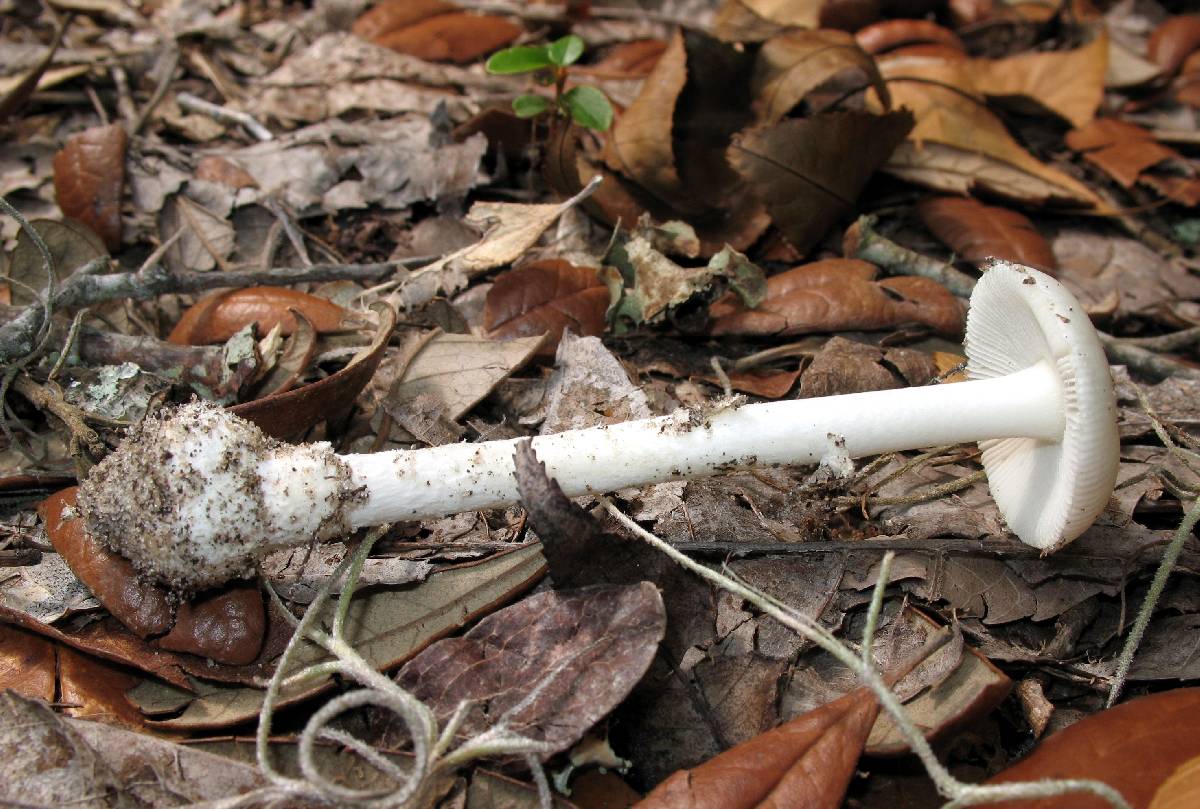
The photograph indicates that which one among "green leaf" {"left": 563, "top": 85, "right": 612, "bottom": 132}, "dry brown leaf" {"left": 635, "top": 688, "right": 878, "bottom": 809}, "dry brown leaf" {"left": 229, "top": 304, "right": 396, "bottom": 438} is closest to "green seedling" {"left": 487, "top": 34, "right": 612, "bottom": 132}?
"green leaf" {"left": 563, "top": 85, "right": 612, "bottom": 132}

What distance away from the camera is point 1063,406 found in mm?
2209

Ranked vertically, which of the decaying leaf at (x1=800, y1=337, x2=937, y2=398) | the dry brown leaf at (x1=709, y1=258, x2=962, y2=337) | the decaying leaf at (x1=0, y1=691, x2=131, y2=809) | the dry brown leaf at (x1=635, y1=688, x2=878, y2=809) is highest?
the dry brown leaf at (x1=709, y1=258, x2=962, y2=337)

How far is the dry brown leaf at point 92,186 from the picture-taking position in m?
3.32

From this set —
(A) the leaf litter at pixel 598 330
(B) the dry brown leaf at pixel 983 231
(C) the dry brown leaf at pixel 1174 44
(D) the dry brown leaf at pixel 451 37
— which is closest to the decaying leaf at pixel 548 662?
(A) the leaf litter at pixel 598 330

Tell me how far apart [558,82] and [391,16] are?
1.63m

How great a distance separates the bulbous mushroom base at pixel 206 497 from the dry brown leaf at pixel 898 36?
11.9 ft

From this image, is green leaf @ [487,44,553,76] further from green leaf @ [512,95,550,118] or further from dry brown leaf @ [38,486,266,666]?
dry brown leaf @ [38,486,266,666]

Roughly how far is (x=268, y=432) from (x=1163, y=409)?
9.79 feet

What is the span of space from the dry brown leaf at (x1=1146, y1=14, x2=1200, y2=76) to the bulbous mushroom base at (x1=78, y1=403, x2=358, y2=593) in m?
4.96

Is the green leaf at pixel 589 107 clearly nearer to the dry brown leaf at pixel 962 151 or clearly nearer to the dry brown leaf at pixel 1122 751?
the dry brown leaf at pixel 962 151

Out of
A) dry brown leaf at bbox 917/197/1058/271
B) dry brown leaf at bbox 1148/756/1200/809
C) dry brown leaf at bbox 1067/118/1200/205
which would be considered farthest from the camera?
dry brown leaf at bbox 1067/118/1200/205

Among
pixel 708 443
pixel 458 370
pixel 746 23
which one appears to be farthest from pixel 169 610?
pixel 746 23

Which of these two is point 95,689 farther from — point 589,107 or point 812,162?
point 812,162

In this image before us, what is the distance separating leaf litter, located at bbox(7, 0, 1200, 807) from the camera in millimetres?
2061
